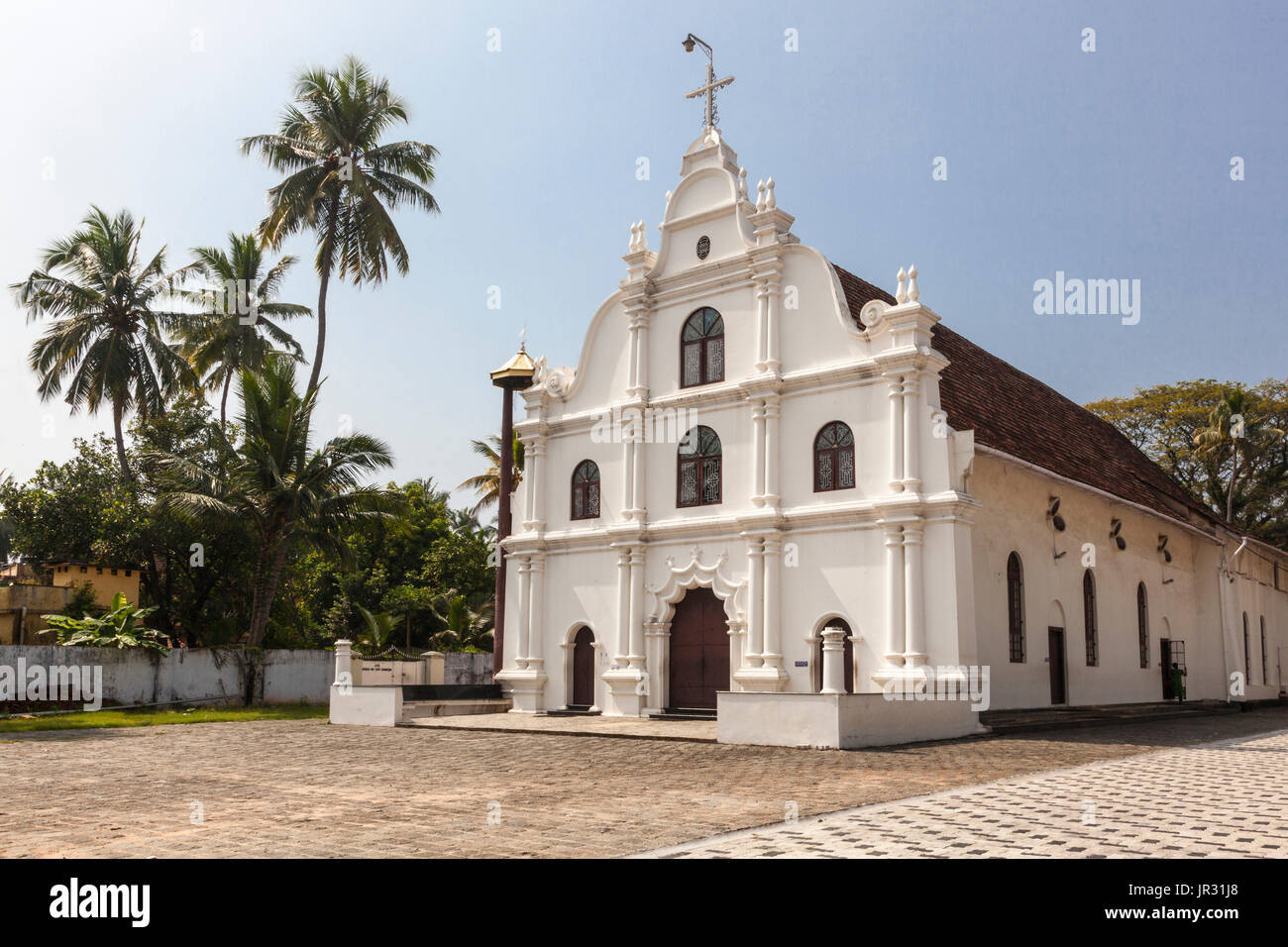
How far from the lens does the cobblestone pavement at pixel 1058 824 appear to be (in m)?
6.43

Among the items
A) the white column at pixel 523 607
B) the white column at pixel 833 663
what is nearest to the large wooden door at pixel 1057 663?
the white column at pixel 833 663

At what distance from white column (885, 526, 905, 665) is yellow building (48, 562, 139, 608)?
20007 millimetres

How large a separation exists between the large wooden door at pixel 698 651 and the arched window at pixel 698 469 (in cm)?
196

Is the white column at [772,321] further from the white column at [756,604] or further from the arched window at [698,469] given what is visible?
the white column at [756,604]

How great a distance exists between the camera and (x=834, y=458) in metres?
20.5

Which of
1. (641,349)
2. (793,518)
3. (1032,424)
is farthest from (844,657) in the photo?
(1032,424)

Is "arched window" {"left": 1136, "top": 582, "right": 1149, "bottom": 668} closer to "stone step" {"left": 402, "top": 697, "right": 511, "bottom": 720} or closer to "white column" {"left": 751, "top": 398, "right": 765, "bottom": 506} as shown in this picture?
"white column" {"left": 751, "top": 398, "right": 765, "bottom": 506}

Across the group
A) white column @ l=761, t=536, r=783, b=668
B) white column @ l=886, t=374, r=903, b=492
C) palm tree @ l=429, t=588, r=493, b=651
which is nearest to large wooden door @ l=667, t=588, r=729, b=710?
white column @ l=761, t=536, r=783, b=668

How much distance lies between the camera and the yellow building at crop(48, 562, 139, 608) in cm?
2812

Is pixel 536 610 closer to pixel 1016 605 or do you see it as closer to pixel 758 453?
pixel 758 453

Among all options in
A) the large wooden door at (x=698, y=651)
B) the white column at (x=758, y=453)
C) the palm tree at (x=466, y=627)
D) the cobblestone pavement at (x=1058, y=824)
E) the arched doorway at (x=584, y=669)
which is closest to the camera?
the cobblestone pavement at (x=1058, y=824)

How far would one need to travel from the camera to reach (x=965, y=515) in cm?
1869

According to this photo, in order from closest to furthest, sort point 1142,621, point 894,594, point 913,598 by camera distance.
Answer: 1. point 913,598
2. point 894,594
3. point 1142,621

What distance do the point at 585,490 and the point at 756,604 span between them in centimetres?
555
